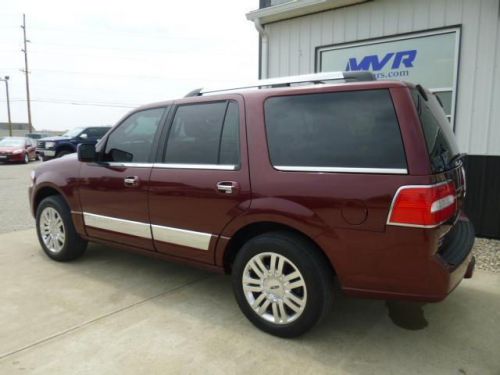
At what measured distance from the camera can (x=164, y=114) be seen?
359 centimetres

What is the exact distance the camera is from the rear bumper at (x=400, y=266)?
90.4 inches

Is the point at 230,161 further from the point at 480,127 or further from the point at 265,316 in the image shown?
the point at 480,127

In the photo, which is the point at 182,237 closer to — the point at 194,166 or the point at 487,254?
the point at 194,166

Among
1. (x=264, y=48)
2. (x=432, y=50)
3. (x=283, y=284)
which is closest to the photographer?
(x=283, y=284)

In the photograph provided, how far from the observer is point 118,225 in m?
3.80

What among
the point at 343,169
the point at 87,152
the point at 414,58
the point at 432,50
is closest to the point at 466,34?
the point at 432,50

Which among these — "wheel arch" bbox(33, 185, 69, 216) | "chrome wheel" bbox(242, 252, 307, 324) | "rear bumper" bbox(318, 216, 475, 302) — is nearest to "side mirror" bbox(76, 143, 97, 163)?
"wheel arch" bbox(33, 185, 69, 216)

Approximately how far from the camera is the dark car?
1698 cm

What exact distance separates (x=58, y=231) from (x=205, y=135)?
2.33 m

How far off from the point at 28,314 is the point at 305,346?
2.27 metres

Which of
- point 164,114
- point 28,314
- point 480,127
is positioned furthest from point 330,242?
point 480,127

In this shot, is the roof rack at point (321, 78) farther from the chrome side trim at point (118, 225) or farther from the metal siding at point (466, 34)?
the metal siding at point (466, 34)

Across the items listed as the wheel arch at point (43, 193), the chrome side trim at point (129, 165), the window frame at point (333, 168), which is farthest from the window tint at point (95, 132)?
the window frame at point (333, 168)

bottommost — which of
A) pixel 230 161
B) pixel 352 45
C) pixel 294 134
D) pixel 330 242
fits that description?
pixel 330 242
